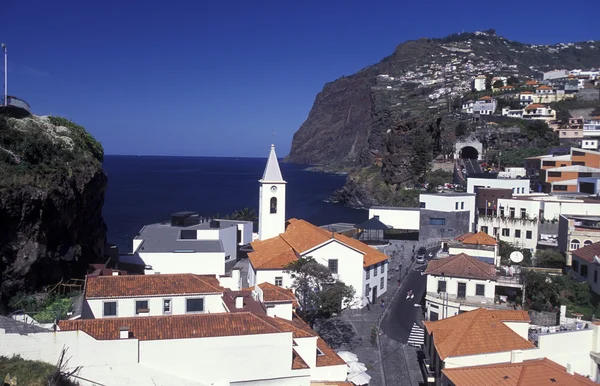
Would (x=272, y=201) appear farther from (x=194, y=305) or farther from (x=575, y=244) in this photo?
(x=575, y=244)

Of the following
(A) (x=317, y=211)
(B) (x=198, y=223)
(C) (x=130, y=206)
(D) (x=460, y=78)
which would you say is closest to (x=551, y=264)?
(B) (x=198, y=223)

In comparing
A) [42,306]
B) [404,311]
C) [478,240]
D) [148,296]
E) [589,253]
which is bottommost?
[404,311]

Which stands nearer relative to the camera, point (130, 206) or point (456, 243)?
point (456, 243)

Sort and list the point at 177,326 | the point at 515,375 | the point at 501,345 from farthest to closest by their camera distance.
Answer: the point at 501,345, the point at 515,375, the point at 177,326

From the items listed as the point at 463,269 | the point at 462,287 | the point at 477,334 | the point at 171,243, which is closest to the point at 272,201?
the point at 171,243

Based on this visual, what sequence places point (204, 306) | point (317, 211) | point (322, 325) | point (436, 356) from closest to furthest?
point (436, 356) → point (204, 306) → point (322, 325) → point (317, 211)

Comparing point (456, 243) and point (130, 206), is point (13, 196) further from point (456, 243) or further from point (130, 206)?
point (130, 206)

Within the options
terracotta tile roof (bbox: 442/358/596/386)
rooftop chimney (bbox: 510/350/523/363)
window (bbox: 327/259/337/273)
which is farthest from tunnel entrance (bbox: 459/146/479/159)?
terracotta tile roof (bbox: 442/358/596/386)
